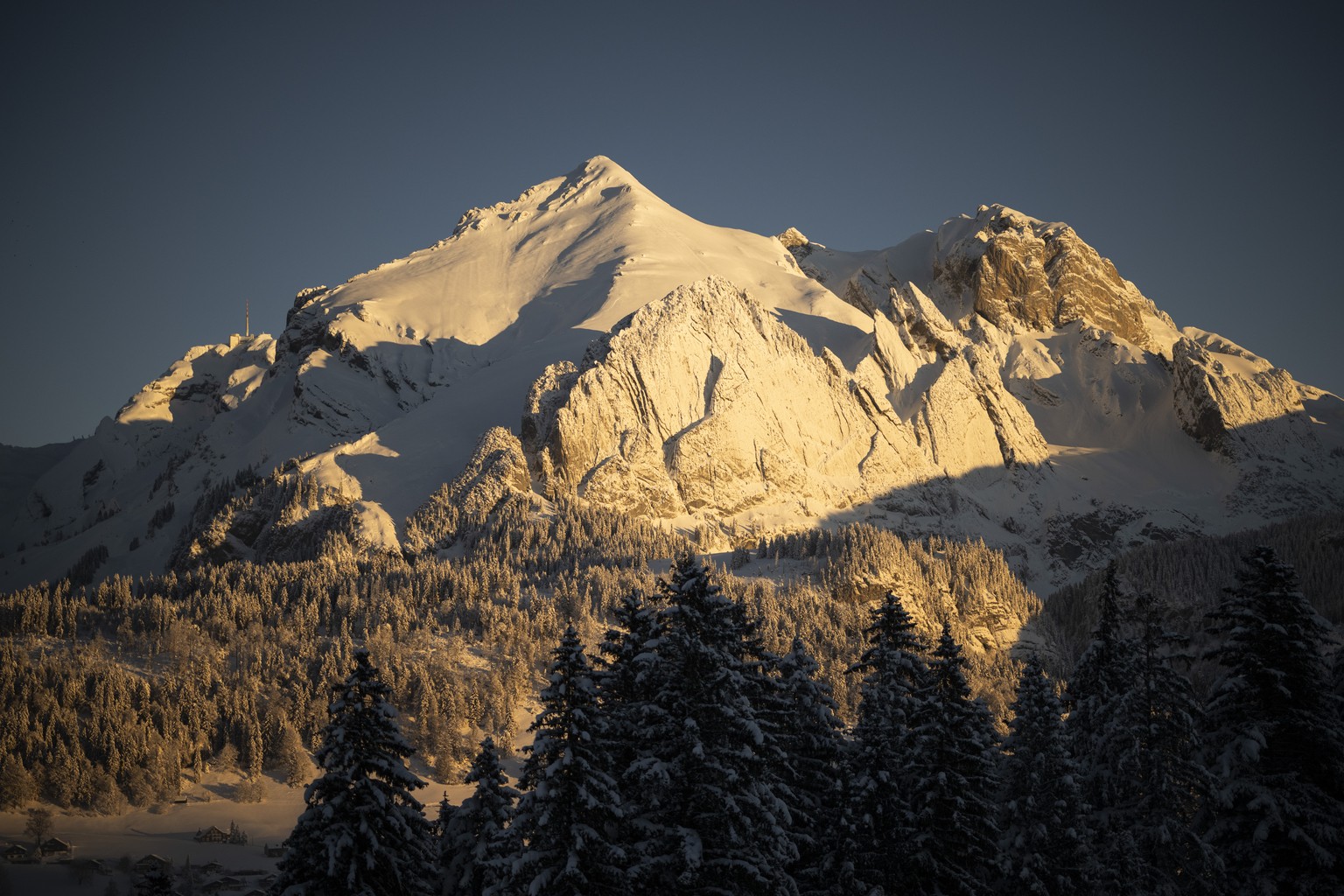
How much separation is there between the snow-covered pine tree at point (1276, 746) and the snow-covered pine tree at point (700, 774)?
698 inches

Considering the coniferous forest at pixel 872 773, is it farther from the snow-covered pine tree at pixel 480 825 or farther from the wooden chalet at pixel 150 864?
the wooden chalet at pixel 150 864

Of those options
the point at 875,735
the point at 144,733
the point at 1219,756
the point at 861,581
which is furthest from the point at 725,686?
the point at 861,581

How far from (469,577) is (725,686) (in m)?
137

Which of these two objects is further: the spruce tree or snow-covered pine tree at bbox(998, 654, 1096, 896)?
snow-covered pine tree at bbox(998, 654, 1096, 896)

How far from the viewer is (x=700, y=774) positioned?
45219 mm

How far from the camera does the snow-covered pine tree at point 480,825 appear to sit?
58.1 metres

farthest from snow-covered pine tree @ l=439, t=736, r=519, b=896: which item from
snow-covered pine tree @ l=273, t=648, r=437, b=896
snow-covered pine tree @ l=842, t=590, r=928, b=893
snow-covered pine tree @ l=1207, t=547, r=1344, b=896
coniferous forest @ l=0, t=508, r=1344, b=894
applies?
snow-covered pine tree @ l=1207, t=547, r=1344, b=896

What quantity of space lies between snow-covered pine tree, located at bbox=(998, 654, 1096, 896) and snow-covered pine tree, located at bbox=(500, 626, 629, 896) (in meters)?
20.5

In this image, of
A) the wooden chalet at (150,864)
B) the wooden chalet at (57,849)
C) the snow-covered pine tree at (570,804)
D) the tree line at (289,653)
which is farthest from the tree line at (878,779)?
the wooden chalet at (57,849)

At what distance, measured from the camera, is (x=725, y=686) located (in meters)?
45.9

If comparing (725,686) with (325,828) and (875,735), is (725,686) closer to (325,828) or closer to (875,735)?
(875,735)

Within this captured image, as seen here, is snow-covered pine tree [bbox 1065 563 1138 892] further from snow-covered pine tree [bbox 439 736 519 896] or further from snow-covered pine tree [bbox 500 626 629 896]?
snow-covered pine tree [bbox 439 736 519 896]

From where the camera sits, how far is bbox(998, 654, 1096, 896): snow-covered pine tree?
55344 mm

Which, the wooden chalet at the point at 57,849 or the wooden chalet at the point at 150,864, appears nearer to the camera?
the wooden chalet at the point at 150,864
